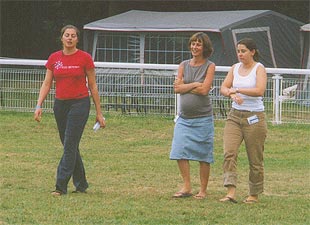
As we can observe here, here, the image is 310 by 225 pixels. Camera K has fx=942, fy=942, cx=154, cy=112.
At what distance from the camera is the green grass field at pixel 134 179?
8469 mm

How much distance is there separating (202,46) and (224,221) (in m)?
2.04

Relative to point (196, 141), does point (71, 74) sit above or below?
above

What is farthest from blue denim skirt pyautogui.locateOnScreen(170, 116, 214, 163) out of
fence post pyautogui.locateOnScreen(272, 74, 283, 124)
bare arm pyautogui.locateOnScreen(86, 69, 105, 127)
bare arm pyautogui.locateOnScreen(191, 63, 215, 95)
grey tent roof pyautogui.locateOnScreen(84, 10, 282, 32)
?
grey tent roof pyautogui.locateOnScreen(84, 10, 282, 32)

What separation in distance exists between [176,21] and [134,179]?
16.4 m

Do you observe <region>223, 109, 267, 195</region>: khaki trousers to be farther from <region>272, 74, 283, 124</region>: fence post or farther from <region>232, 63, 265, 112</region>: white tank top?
<region>272, 74, 283, 124</region>: fence post

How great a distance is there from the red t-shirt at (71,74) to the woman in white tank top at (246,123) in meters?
1.45

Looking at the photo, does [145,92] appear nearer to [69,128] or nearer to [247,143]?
[69,128]

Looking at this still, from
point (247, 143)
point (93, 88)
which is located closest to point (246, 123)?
point (247, 143)

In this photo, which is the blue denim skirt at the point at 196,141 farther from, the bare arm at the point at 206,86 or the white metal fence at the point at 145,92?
the white metal fence at the point at 145,92

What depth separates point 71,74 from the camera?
31.3 feet

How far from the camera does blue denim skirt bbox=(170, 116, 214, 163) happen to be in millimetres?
9586

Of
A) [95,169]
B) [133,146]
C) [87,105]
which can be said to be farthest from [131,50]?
[87,105]

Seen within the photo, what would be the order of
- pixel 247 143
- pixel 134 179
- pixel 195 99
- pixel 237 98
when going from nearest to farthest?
1. pixel 237 98
2. pixel 247 143
3. pixel 195 99
4. pixel 134 179

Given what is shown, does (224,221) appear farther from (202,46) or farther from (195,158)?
(202,46)
